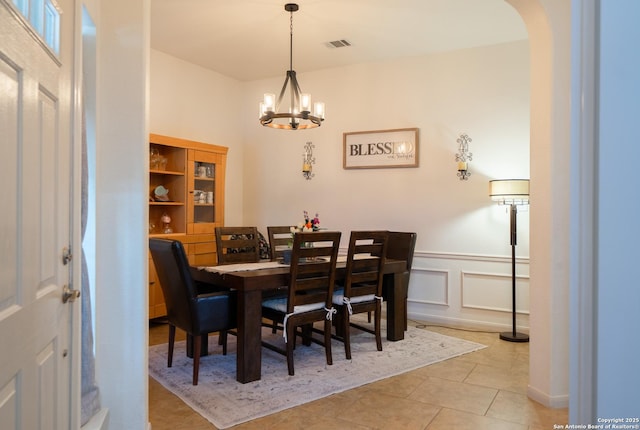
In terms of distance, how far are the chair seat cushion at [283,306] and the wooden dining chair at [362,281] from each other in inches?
12.8

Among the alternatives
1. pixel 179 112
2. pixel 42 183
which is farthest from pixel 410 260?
pixel 42 183

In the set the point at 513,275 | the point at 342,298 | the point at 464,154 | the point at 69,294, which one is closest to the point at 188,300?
the point at 342,298

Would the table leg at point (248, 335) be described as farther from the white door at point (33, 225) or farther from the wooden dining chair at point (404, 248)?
the wooden dining chair at point (404, 248)

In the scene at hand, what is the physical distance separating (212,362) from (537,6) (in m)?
3.36

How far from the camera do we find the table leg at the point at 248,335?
3.05 meters

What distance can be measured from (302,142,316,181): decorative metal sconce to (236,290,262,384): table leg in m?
2.90

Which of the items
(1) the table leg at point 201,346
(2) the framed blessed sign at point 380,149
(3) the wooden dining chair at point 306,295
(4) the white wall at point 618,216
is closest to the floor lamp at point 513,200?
(2) the framed blessed sign at point 380,149

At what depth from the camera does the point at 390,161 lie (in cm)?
523

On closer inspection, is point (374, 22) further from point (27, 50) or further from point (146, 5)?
point (27, 50)

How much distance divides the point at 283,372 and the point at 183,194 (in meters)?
2.60

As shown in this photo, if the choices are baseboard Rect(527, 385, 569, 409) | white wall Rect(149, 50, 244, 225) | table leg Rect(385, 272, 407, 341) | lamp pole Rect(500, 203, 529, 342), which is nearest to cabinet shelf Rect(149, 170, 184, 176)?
white wall Rect(149, 50, 244, 225)

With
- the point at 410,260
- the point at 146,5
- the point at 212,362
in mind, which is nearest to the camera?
the point at 146,5

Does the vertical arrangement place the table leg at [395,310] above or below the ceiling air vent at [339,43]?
below

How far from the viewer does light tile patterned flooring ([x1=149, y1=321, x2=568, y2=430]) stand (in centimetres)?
250
